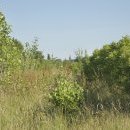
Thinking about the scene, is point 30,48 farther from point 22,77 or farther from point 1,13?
point 1,13

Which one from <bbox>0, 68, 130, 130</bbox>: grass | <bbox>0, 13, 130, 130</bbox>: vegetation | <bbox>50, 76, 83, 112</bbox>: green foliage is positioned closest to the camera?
<bbox>0, 68, 130, 130</bbox>: grass

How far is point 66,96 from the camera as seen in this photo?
8.63 m

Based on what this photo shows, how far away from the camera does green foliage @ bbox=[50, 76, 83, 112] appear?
28.2 feet

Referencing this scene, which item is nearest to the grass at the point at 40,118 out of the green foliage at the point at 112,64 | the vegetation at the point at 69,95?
the vegetation at the point at 69,95

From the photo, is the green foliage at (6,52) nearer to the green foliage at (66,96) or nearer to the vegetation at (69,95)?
the vegetation at (69,95)

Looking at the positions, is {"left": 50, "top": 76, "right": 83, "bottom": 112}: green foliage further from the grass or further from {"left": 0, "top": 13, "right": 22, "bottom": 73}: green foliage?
{"left": 0, "top": 13, "right": 22, "bottom": 73}: green foliage

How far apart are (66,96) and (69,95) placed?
0.12 metres

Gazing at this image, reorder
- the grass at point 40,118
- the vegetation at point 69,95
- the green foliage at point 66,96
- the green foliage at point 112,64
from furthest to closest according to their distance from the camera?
the green foliage at point 112,64
the green foliage at point 66,96
the vegetation at point 69,95
the grass at point 40,118

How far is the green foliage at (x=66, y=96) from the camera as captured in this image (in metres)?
8.60

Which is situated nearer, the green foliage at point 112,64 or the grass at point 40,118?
the grass at point 40,118

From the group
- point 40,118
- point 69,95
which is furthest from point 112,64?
point 40,118

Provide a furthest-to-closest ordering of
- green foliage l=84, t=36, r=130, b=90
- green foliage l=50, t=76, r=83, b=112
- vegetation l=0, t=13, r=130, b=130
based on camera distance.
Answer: green foliage l=84, t=36, r=130, b=90, green foliage l=50, t=76, r=83, b=112, vegetation l=0, t=13, r=130, b=130

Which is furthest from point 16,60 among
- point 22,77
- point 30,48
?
point 30,48

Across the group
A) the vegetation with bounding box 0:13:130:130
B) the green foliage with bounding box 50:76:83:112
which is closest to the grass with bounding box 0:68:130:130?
the vegetation with bounding box 0:13:130:130
